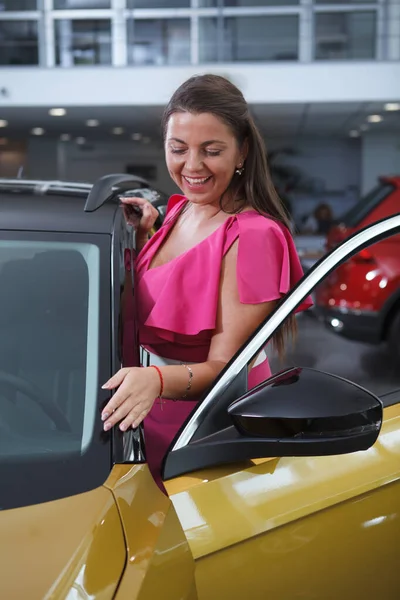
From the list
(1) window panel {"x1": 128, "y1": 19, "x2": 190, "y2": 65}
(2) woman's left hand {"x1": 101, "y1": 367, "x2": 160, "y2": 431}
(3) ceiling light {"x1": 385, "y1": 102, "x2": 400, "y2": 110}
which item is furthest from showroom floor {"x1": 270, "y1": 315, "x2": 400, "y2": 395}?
(3) ceiling light {"x1": 385, "y1": 102, "x2": 400, "y2": 110}

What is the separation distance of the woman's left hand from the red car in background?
4.47 meters

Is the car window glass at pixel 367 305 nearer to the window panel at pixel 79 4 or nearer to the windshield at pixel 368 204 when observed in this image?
the windshield at pixel 368 204

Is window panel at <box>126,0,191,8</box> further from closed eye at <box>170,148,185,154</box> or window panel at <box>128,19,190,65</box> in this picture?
closed eye at <box>170,148,185,154</box>

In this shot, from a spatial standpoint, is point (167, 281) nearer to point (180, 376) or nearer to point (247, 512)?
point (180, 376)

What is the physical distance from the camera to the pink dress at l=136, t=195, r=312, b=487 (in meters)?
1.46

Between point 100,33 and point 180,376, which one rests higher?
point 100,33

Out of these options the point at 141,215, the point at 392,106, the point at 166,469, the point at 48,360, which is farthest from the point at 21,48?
the point at 166,469

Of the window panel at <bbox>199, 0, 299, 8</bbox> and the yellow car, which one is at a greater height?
the window panel at <bbox>199, 0, 299, 8</bbox>

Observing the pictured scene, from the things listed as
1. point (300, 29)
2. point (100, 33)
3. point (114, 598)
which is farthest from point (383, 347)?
point (100, 33)

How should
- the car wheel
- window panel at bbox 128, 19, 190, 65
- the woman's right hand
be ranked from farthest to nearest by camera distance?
window panel at bbox 128, 19, 190, 65
the car wheel
the woman's right hand

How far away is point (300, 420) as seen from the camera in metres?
1.16

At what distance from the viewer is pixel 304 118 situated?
15562 millimetres

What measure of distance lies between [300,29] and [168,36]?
2.16 m

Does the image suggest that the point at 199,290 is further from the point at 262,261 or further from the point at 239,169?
the point at 239,169
